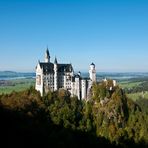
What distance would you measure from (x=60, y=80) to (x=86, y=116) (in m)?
15.7

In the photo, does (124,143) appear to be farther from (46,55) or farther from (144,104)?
(144,104)

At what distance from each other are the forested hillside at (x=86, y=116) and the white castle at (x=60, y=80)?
277cm

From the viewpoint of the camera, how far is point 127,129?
119812 mm

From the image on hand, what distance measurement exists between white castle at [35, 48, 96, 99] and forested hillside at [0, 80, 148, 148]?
277cm

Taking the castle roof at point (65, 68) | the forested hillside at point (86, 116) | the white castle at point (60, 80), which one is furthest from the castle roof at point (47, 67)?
the forested hillside at point (86, 116)

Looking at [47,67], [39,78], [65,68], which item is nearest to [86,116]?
[65,68]

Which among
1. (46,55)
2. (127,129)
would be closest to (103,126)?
(127,129)

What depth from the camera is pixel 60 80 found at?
5037 inches

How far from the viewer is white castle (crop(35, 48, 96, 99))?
12488cm

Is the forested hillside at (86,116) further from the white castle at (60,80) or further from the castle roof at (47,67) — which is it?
the castle roof at (47,67)

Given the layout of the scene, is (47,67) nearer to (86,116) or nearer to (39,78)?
(39,78)

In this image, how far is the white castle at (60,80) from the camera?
124875mm

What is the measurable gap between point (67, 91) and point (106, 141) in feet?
80.0

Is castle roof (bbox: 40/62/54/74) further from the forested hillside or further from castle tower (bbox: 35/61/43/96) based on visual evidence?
the forested hillside
